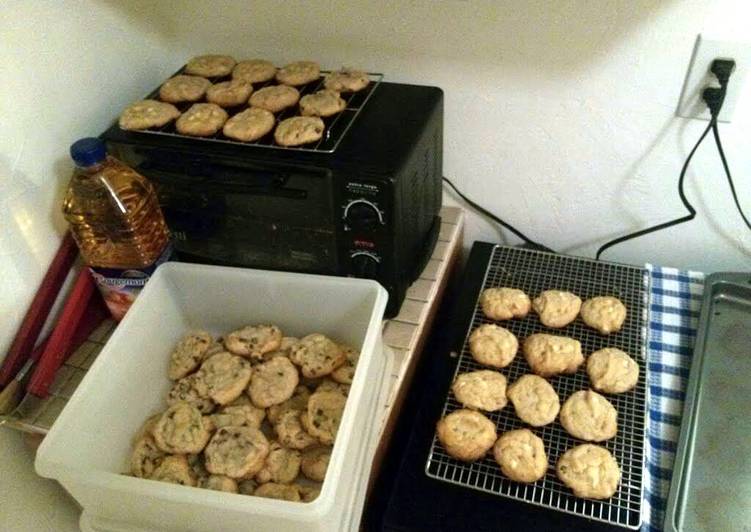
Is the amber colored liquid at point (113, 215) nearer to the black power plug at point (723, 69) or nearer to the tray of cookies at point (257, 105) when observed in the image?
the tray of cookies at point (257, 105)

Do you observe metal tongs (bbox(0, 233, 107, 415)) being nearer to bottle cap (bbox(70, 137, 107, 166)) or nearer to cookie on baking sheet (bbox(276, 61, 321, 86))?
bottle cap (bbox(70, 137, 107, 166))

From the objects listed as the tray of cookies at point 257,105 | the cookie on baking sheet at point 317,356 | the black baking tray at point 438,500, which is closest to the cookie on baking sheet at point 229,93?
the tray of cookies at point 257,105

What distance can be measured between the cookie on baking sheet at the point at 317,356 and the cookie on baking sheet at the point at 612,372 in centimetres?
34

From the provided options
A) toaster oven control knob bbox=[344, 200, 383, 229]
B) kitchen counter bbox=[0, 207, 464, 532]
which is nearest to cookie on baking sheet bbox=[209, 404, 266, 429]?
kitchen counter bbox=[0, 207, 464, 532]

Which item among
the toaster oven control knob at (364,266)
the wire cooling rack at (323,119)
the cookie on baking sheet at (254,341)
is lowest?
the cookie on baking sheet at (254,341)

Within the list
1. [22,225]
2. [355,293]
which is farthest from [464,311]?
[22,225]

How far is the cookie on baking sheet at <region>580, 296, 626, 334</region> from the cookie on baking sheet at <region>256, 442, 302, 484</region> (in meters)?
0.46

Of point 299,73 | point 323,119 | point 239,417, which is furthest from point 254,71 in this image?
point 239,417

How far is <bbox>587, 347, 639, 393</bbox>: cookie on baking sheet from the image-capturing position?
2.68 ft

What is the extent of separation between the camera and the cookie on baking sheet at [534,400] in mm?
790

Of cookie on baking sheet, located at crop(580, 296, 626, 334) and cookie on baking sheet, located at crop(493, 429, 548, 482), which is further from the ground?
cookie on baking sheet, located at crop(580, 296, 626, 334)

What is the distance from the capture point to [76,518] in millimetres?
940

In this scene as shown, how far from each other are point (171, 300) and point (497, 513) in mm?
523

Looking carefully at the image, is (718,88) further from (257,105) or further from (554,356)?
(257,105)
